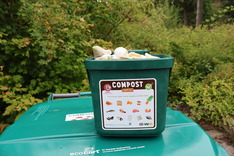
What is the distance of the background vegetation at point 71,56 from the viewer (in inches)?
91.7

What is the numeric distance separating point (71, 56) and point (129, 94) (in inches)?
77.2

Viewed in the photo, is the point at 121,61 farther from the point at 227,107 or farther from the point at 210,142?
the point at 227,107

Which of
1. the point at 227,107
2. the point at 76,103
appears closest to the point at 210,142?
the point at 76,103

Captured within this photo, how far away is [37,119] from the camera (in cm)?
117

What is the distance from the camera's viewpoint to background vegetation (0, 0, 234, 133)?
7.64ft

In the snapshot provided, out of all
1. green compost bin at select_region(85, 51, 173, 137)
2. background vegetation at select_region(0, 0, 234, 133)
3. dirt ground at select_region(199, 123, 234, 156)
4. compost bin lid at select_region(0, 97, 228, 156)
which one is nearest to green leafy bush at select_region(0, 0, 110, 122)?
background vegetation at select_region(0, 0, 234, 133)

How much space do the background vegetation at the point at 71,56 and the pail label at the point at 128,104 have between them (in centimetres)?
151

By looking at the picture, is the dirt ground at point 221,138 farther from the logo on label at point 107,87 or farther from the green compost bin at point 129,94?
the logo on label at point 107,87

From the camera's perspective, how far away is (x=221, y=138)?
2473 mm

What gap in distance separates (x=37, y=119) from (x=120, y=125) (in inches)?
21.1

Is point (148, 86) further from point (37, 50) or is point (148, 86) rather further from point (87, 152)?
point (37, 50)

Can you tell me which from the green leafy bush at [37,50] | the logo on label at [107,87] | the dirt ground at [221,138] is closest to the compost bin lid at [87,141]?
the logo on label at [107,87]

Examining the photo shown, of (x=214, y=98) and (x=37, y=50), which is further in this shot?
(x=214, y=98)

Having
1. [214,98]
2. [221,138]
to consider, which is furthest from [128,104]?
[214,98]
